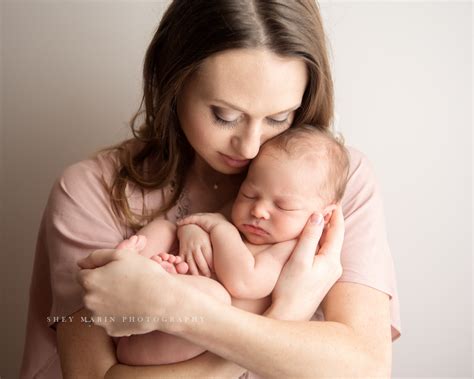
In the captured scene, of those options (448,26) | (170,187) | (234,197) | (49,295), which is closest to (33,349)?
(49,295)

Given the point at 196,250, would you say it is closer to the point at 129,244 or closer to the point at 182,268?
the point at 182,268

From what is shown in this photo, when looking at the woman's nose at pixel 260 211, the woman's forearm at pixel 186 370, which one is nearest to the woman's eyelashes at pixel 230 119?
the woman's nose at pixel 260 211

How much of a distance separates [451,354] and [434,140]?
3.38 ft

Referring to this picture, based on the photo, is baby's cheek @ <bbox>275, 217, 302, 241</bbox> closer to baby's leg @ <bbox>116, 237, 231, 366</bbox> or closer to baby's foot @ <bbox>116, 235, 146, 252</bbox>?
baby's leg @ <bbox>116, 237, 231, 366</bbox>

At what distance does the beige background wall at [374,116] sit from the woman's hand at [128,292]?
1230mm

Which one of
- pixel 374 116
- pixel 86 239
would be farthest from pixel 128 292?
pixel 374 116

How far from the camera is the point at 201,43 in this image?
5.15 ft

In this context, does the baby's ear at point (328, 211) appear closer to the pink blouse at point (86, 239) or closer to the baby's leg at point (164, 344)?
the pink blouse at point (86, 239)

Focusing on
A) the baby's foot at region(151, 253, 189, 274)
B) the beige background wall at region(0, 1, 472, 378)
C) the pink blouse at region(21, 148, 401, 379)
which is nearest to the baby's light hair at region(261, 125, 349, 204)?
the pink blouse at region(21, 148, 401, 379)

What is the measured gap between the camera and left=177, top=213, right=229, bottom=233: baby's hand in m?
1.64

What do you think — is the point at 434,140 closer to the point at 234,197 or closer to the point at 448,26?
the point at 448,26

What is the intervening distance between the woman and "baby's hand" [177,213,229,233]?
0.17 meters

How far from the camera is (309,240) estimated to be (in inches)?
62.4

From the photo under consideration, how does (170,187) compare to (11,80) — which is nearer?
(170,187)
